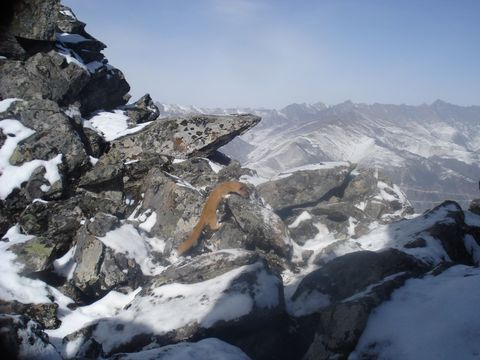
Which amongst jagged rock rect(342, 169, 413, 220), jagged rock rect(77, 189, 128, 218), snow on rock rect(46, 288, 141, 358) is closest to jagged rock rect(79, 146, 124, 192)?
jagged rock rect(77, 189, 128, 218)

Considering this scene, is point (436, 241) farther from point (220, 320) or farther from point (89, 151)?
point (89, 151)

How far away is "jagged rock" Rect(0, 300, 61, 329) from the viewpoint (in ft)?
39.5

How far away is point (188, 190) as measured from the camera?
19078 millimetres

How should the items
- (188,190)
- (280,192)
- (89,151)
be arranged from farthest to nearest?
(280,192), (89,151), (188,190)

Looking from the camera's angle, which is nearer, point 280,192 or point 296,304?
point 296,304

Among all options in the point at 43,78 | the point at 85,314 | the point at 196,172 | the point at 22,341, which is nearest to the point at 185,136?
the point at 196,172

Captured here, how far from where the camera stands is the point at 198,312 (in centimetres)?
1212

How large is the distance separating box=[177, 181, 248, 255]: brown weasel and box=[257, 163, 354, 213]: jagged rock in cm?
429

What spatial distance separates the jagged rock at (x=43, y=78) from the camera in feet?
65.3

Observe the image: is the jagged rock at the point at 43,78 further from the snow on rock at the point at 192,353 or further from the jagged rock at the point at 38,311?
the snow on rock at the point at 192,353

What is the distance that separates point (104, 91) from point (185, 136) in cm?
752

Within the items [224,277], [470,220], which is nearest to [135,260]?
[224,277]

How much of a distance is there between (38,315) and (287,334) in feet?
27.2

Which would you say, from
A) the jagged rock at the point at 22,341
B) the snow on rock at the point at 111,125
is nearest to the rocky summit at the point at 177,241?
the jagged rock at the point at 22,341
